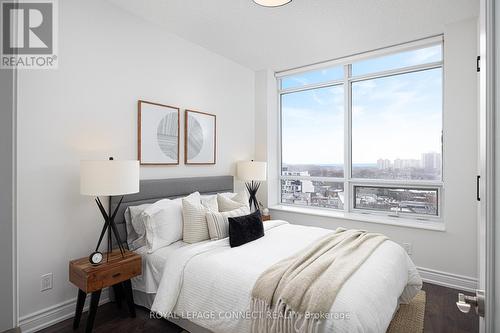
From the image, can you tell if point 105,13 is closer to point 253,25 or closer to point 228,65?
point 253,25

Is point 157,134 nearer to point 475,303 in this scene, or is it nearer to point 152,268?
point 152,268

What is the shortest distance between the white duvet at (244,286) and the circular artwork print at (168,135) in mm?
1275

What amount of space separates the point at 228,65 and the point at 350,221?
2.92m

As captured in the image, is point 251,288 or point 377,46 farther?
point 377,46

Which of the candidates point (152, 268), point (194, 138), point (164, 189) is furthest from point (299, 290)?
point (194, 138)

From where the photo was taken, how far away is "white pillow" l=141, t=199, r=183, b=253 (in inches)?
96.9

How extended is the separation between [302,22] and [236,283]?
2753 mm

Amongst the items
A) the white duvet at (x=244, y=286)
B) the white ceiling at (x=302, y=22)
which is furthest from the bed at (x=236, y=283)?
the white ceiling at (x=302, y=22)

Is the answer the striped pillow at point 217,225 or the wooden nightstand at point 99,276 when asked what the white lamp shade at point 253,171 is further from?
the wooden nightstand at point 99,276

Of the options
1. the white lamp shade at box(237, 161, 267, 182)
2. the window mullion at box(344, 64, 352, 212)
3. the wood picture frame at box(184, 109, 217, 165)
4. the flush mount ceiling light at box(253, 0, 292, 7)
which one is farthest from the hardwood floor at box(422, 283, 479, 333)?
the flush mount ceiling light at box(253, 0, 292, 7)

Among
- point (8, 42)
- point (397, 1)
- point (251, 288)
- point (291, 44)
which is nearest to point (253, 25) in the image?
point (291, 44)

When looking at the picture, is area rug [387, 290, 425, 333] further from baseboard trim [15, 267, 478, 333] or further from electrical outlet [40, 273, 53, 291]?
electrical outlet [40, 273, 53, 291]

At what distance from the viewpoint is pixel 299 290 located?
5.22ft

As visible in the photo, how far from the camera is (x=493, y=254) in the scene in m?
0.72
